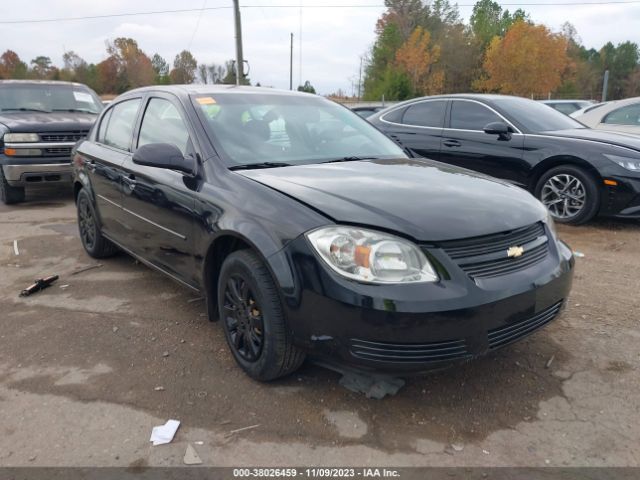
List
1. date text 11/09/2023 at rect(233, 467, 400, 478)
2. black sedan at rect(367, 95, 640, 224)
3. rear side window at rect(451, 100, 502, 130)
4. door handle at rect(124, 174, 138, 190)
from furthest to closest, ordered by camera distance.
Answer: rear side window at rect(451, 100, 502, 130), black sedan at rect(367, 95, 640, 224), door handle at rect(124, 174, 138, 190), date text 11/09/2023 at rect(233, 467, 400, 478)

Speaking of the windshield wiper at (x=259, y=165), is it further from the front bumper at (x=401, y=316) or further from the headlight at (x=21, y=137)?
the headlight at (x=21, y=137)

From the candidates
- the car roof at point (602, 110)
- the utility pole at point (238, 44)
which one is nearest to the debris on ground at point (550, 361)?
the car roof at point (602, 110)

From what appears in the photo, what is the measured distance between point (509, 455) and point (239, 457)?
117cm

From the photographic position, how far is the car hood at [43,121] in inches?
302

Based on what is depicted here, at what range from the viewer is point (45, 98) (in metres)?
8.81

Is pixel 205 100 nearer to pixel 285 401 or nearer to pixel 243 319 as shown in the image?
pixel 243 319

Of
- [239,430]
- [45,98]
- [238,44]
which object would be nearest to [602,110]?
[239,430]

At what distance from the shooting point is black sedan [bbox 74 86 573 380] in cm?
225

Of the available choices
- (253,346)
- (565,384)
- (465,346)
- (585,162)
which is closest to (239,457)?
(253,346)

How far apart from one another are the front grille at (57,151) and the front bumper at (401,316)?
6743 millimetres

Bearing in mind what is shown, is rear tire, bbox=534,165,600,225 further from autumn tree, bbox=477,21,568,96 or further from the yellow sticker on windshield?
autumn tree, bbox=477,21,568,96

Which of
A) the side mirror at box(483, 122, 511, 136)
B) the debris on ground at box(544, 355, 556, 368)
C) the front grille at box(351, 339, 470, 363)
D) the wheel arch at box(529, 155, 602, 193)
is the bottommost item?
the debris on ground at box(544, 355, 556, 368)

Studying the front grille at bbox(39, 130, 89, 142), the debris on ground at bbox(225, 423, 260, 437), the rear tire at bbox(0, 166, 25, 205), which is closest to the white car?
the debris on ground at bbox(225, 423, 260, 437)

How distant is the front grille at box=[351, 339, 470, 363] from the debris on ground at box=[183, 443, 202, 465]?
2.71ft
